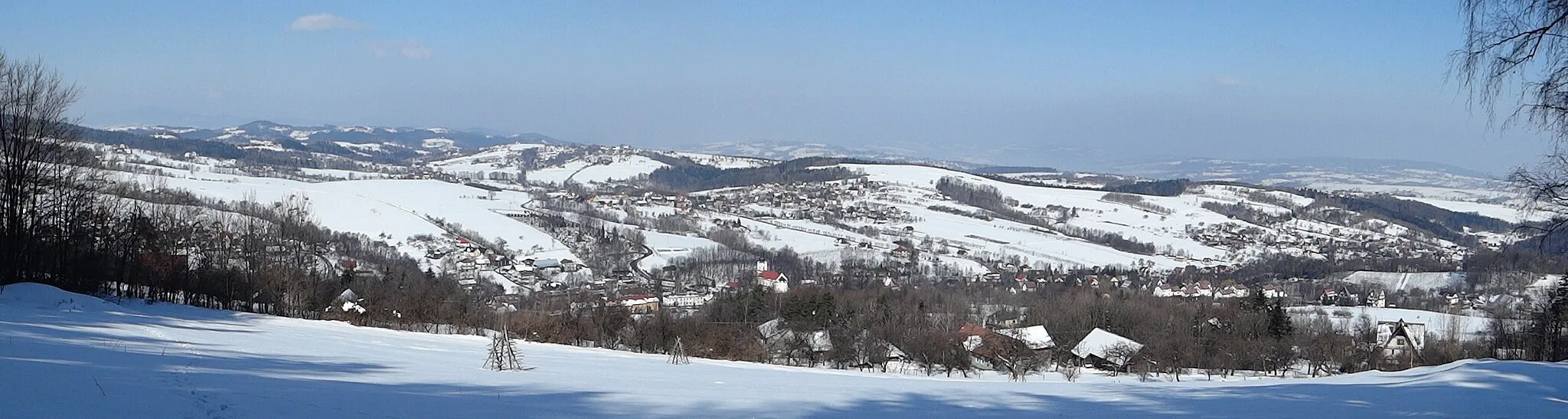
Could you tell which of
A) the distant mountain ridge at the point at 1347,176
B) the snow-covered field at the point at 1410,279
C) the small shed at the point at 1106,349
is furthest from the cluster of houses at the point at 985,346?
the distant mountain ridge at the point at 1347,176

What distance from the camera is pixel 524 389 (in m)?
7.69

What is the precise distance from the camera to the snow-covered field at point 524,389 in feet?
18.5

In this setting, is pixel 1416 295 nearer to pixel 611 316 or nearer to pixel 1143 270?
pixel 1143 270

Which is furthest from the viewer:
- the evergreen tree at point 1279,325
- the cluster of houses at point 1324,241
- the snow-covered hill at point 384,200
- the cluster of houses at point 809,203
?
the cluster of houses at point 809,203

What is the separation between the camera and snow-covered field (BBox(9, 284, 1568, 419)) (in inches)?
222

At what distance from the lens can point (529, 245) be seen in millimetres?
53438

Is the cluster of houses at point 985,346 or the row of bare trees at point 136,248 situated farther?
the cluster of houses at point 985,346

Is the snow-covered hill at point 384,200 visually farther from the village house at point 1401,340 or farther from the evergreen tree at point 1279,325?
the village house at point 1401,340

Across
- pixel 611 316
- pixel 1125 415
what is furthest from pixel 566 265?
pixel 1125 415

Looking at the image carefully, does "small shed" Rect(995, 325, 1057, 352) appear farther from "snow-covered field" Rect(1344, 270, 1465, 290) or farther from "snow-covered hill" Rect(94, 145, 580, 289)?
"snow-covered field" Rect(1344, 270, 1465, 290)

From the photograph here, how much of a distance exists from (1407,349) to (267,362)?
31523 millimetres

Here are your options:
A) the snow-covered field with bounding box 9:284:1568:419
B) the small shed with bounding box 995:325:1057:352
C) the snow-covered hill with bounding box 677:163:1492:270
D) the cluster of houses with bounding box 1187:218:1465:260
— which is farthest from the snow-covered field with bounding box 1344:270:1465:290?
the snow-covered field with bounding box 9:284:1568:419

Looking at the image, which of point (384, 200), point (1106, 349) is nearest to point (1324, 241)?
point (1106, 349)

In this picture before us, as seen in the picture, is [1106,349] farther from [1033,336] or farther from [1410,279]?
[1410,279]
